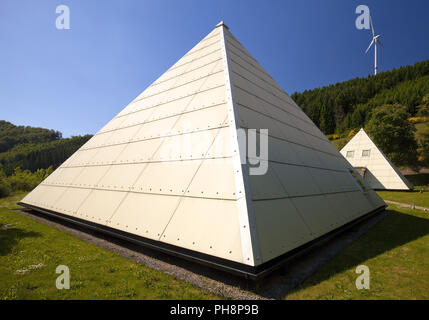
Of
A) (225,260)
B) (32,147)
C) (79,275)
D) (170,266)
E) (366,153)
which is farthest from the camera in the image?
(32,147)

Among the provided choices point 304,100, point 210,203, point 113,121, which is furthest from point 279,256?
point 304,100

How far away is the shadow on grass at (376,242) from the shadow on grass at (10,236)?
5.80 metres

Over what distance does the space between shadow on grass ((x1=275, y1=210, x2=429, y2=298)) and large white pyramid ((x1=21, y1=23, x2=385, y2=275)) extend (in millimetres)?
568

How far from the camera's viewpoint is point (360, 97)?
80.1 metres

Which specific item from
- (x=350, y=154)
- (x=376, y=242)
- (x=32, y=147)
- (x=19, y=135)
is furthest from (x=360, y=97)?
(x=19, y=135)

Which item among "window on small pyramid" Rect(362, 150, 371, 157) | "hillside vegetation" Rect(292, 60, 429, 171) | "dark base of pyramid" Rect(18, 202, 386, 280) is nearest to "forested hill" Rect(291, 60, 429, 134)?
"hillside vegetation" Rect(292, 60, 429, 171)

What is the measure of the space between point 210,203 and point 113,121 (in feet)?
27.4

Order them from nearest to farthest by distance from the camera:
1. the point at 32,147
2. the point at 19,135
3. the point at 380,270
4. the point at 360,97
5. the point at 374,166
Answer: the point at 380,270
the point at 374,166
the point at 360,97
the point at 32,147
the point at 19,135

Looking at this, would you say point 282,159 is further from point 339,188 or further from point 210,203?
point 339,188

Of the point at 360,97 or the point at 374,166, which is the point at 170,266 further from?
the point at 360,97

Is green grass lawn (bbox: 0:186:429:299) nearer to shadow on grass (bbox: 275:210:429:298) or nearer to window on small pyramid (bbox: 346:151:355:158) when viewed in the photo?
shadow on grass (bbox: 275:210:429:298)

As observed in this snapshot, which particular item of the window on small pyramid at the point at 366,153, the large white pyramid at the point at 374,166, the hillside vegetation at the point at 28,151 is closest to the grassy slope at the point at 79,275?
the hillside vegetation at the point at 28,151

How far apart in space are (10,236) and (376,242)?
32.1ft

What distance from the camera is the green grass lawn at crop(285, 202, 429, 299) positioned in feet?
9.81
